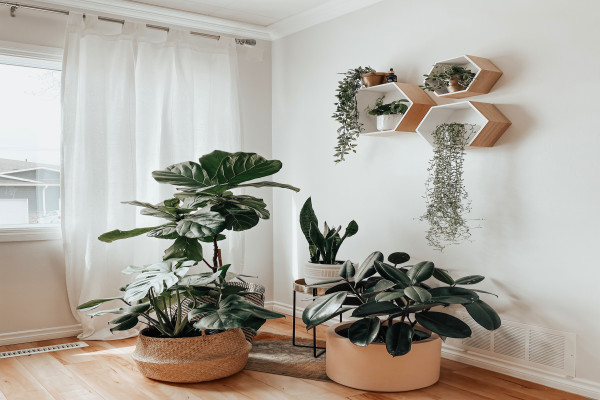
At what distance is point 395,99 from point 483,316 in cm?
155

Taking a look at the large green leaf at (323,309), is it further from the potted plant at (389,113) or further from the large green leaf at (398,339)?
the potted plant at (389,113)

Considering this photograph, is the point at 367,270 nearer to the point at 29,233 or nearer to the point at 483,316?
the point at 483,316

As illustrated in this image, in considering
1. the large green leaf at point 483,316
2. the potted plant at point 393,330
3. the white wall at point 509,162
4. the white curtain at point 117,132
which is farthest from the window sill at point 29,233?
the large green leaf at point 483,316

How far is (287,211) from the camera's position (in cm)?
493

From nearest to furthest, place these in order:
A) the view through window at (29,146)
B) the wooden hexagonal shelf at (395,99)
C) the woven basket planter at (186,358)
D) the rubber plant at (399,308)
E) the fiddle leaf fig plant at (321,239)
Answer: the rubber plant at (399,308) → the woven basket planter at (186,358) → the wooden hexagonal shelf at (395,99) → the fiddle leaf fig plant at (321,239) → the view through window at (29,146)

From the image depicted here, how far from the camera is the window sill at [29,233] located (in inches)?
156

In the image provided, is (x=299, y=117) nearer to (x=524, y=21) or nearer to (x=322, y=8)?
(x=322, y=8)

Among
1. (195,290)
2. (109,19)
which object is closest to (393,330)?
(195,290)

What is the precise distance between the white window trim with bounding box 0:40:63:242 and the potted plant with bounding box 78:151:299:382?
2.99 feet

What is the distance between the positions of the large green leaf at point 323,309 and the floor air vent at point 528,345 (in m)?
0.93

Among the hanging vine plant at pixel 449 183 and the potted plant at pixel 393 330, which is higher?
the hanging vine plant at pixel 449 183

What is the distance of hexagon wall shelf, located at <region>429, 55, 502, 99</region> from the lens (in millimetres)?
3240

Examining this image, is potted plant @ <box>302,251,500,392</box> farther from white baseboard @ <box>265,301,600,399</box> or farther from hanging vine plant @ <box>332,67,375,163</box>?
hanging vine plant @ <box>332,67,375,163</box>

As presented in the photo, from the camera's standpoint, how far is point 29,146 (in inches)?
163
